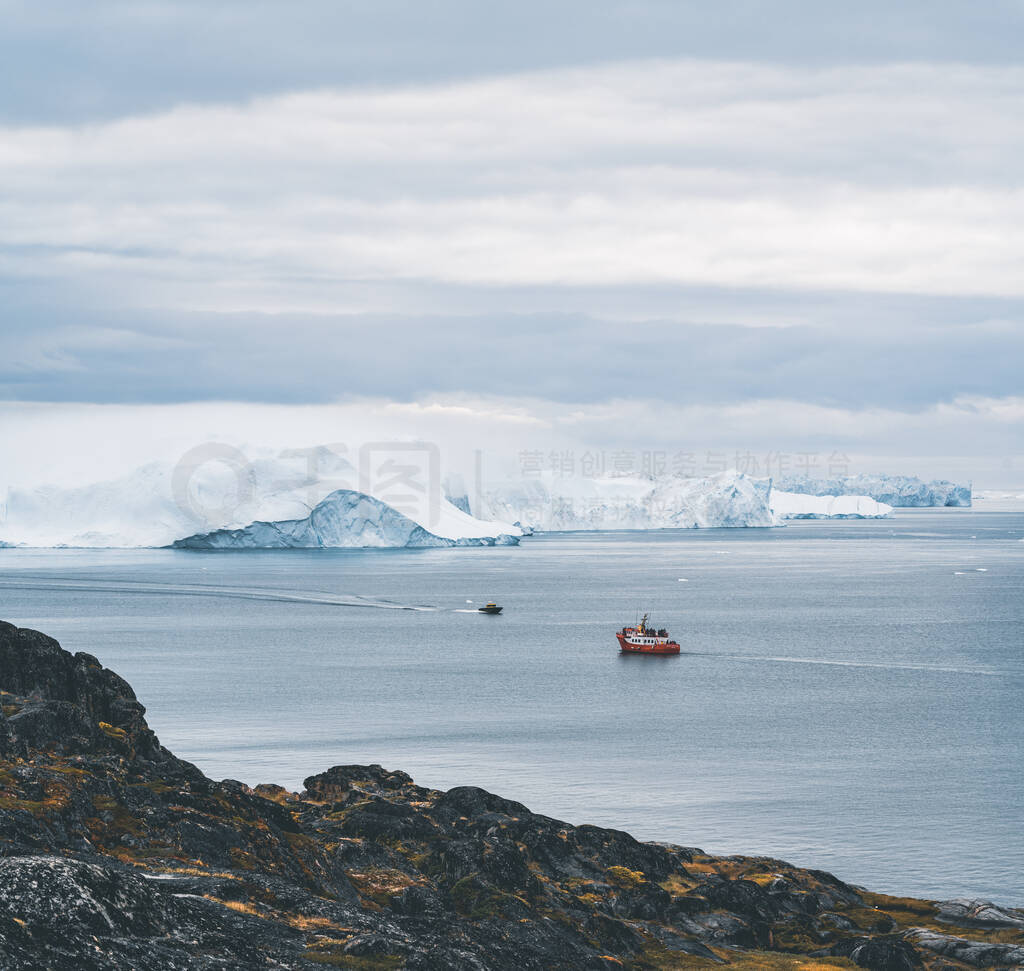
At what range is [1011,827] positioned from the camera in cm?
5306

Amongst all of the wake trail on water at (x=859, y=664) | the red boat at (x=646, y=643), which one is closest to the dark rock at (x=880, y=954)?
the wake trail on water at (x=859, y=664)

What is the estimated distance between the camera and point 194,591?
550ft

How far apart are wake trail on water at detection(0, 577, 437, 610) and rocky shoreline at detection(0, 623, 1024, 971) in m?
111

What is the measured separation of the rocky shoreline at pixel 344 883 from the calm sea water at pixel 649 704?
990cm

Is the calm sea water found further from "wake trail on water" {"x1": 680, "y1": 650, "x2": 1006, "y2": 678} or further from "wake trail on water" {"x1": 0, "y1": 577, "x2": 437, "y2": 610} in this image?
"wake trail on water" {"x1": 0, "y1": 577, "x2": 437, "y2": 610}

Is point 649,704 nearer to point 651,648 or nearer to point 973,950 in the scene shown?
point 651,648

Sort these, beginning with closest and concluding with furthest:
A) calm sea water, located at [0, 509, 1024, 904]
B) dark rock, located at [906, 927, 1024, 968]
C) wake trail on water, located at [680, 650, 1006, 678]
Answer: dark rock, located at [906, 927, 1024, 968] < calm sea water, located at [0, 509, 1024, 904] < wake trail on water, located at [680, 650, 1006, 678]

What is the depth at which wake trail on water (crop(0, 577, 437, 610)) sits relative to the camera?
156 metres

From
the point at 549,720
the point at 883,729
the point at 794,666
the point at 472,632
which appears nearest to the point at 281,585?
the point at 472,632

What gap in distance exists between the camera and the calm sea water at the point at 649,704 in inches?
2137

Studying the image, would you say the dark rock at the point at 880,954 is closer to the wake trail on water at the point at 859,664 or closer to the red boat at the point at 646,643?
the wake trail on water at the point at 859,664

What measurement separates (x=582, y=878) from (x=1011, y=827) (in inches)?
995

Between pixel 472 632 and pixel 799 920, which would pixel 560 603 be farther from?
pixel 799 920

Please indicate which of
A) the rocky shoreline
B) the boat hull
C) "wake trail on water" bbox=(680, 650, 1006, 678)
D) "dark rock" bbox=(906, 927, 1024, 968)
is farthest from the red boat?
"dark rock" bbox=(906, 927, 1024, 968)
